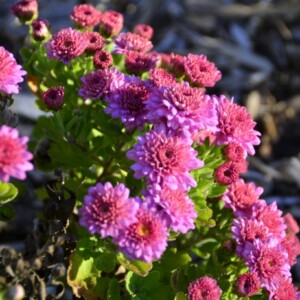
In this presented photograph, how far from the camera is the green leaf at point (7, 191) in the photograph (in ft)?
6.77

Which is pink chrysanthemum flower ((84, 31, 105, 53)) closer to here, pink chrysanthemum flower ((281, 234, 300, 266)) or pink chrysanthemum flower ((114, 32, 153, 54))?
pink chrysanthemum flower ((114, 32, 153, 54))

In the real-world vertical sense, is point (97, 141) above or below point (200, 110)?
below

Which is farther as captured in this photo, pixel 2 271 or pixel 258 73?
pixel 258 73

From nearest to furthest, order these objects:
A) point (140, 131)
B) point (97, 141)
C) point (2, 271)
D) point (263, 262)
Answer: point (2, 271), point (263, 262), point (140, 131), point (97, 141)

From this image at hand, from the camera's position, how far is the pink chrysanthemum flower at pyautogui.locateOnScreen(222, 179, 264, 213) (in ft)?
7.89

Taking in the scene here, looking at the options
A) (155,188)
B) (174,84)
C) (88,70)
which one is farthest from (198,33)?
(155,188)

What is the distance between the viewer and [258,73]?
4.67 metres

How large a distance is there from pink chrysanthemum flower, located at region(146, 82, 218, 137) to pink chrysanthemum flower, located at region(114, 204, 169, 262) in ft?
1.13

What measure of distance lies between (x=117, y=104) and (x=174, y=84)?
0.22m

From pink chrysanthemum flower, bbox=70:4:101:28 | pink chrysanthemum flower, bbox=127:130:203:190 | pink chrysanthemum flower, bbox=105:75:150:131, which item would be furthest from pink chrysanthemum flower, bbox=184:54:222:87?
pink chrysanthemum flower, bbox=70:4:101:28

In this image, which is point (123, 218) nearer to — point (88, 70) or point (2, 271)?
point (2, 271)

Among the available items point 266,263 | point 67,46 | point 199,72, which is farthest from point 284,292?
point 67,46

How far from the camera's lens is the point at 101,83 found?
7.30 ft

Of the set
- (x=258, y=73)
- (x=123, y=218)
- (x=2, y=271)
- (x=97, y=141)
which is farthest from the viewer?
(x=258, y=73)
